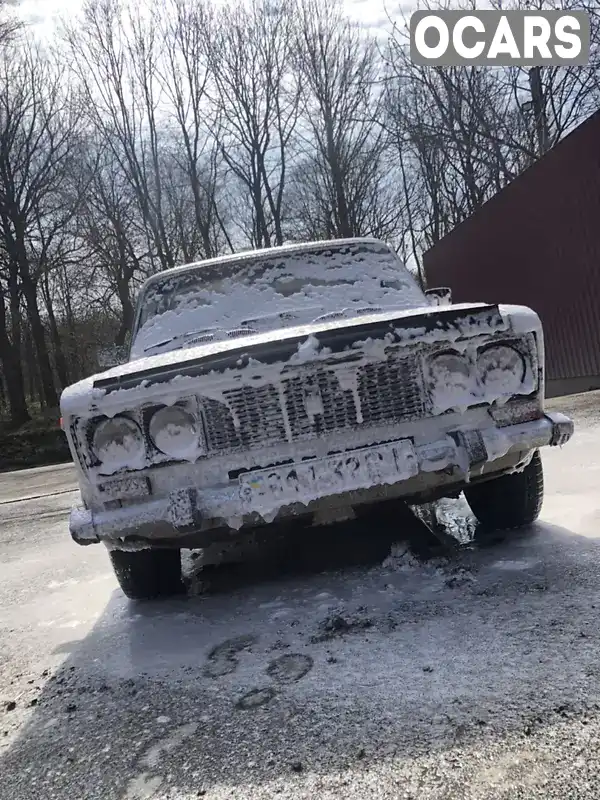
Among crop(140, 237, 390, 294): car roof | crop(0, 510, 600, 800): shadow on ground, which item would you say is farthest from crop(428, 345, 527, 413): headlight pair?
crop(140, 237, 390, 294): car roof

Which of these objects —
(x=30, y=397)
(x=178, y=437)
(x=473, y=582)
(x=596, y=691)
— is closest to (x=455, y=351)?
(x=473, y=582)

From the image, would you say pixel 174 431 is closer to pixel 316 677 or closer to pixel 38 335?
pixel 316 677

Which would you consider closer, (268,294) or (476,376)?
(476,376)

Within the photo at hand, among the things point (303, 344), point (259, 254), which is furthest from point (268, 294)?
point (303, 344)

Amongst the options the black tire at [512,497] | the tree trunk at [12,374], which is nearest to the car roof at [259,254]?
the black tire at [512,497]

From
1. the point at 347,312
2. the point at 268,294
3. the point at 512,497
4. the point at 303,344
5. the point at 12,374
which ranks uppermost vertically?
the point at 12,374

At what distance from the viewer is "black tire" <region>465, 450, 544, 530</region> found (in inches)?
133

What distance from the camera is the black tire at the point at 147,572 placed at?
322 centimetres

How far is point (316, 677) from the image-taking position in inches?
85.0

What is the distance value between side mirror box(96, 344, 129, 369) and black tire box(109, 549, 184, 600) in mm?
1362

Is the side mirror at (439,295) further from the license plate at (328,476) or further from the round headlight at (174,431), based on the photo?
the round headlight at (174,431)

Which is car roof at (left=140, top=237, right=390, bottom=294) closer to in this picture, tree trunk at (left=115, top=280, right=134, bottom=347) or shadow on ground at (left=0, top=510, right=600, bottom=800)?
shadow on ground at (left=0, top=510, right=600, bottom=800)

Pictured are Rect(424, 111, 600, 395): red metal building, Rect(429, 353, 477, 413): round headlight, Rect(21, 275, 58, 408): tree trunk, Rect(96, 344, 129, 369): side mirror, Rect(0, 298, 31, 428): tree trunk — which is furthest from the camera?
Rect(21, 275, 58, 408): tree trunk

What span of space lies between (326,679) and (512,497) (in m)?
1.66
